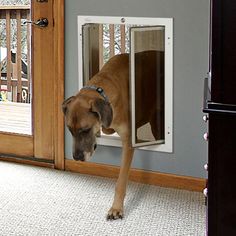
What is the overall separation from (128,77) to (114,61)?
0.13 metres

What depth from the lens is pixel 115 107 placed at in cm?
261

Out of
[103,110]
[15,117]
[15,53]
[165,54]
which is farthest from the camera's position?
[15,117]

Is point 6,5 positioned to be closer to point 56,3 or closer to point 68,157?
point 56,3

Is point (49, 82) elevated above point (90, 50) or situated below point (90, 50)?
below

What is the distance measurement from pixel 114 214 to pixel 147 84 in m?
0.80

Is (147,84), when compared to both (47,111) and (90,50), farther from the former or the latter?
(47,111)

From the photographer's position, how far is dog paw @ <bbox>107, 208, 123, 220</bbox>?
2497 mm

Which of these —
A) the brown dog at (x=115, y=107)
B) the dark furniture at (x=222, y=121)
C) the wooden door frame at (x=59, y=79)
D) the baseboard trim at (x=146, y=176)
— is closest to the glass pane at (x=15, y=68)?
the wooden door frame at (x=59, y=79)

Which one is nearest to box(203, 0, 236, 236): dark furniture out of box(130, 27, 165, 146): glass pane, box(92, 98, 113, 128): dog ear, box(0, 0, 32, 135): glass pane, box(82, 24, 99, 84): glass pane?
box(92, 98, 113, 128): dog ear

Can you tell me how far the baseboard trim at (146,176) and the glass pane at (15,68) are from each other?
1.54 ft

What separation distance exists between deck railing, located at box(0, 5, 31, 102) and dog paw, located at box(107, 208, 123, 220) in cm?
139

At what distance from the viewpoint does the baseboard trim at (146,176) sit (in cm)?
290

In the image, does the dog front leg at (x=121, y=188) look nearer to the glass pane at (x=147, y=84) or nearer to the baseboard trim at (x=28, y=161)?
the glass pane at (x=147, y=84)

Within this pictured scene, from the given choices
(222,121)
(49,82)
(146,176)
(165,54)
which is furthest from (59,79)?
(222,121)
